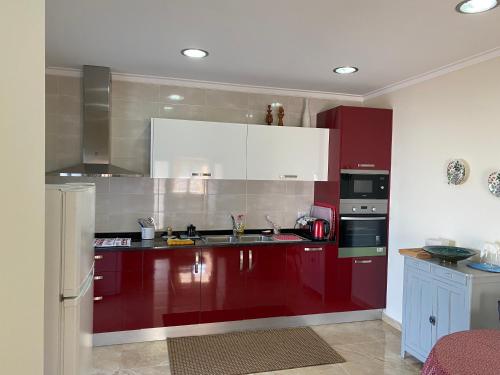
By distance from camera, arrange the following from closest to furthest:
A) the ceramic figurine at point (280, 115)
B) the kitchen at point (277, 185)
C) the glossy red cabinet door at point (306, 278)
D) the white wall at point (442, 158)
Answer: the white wall at point (442, 158), the kitchen at point (277, 185), the glossy red cabinet door at point (306, 278), the ceramic figurine at point (280, 115)

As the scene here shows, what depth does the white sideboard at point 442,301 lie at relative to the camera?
2.56m

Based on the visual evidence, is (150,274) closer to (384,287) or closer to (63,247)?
(63,247)

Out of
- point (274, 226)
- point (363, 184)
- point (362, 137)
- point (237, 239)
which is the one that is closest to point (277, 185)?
point (274, 226)

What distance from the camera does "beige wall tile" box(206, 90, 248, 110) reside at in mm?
4004

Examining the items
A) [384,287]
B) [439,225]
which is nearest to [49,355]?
[439,225]

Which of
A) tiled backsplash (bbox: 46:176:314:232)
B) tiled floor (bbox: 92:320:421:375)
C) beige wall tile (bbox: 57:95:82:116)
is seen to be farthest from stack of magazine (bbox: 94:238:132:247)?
beige wall tile (bbox: 57:95:82:116)

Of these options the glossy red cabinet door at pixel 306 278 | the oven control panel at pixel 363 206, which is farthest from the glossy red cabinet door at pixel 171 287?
the oven control panel at pixel 363 206

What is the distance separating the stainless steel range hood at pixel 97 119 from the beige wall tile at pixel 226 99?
1006 millimetres

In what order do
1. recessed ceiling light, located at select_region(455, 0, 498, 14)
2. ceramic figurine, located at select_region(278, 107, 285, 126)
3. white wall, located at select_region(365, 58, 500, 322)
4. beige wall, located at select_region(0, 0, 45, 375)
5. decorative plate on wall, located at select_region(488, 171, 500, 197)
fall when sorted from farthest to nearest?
ceramic figurine, located at select_region(278, 107, 285, 126), white wall, located at select_region(365, 58, 500, 322), decorative plate on wall, located at select_region(488, 171, 500, 197), recessed ceiling light, located at select_region(455, 0, 498, 14), beige wall, located at select_region(0, 0, 45, 375)

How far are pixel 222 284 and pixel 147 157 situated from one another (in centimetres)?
145

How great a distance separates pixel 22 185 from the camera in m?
0.99

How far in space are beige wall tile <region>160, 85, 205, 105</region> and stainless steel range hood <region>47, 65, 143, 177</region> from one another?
1.78ft

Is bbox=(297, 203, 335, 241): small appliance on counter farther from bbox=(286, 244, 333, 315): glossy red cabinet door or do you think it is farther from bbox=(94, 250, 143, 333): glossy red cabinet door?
bbox=(94, 250, 143, 333): glossy red cabinet door

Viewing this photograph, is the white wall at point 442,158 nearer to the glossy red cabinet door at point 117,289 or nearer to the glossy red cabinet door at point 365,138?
the glossy red cabinet door at point 365,138
